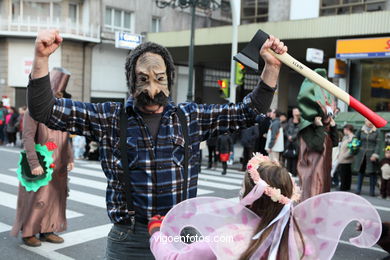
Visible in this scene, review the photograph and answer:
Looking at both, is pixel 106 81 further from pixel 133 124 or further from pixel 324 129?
pixel 133 124

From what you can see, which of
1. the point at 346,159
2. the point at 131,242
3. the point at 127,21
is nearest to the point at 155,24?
the point at 127,21

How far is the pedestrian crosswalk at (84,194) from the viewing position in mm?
5211

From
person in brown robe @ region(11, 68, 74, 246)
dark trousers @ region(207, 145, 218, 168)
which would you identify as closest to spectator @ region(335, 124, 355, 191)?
dark trousers @ region(207, 145, 218, 168)

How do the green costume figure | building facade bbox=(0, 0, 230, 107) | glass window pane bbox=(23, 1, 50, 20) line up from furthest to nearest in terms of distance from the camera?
glass window pane bbox=(23, 1, 50, 20) → building facade bbox=(0, 0, 230, 107) → the green costume figure

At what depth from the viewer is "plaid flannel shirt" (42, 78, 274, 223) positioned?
2207mm

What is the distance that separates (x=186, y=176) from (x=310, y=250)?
707 mm

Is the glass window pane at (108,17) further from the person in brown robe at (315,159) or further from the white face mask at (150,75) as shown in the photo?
the white face mask at (150,75)

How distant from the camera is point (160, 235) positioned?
2010 millimetres

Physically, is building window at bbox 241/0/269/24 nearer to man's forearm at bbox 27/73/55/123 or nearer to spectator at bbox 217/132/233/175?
spectator at bbox 217/132/233/175

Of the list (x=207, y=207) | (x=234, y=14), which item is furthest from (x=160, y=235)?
(x=234, y=14)

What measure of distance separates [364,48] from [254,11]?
19.8ft

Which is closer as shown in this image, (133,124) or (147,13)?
(133,124)

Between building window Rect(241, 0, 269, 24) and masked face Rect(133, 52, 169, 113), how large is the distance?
16.2 m

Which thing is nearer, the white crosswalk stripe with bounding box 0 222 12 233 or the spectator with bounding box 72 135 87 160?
the white crosswalk stripe with bounding box 0 222 12 233
